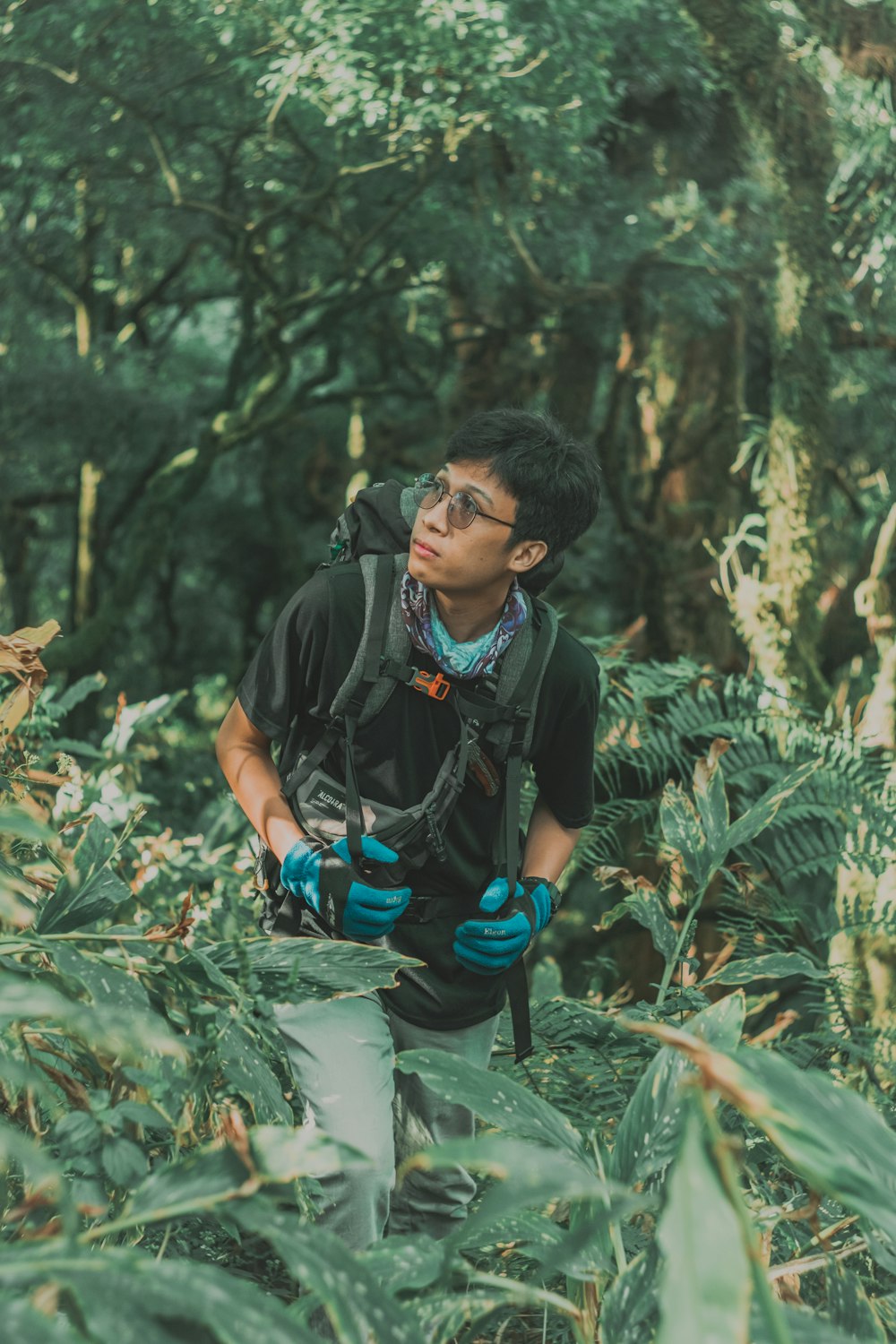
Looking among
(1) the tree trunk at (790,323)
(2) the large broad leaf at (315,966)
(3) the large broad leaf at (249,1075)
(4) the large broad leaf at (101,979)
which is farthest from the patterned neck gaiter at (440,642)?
(1) the tree trunk at (790,323)

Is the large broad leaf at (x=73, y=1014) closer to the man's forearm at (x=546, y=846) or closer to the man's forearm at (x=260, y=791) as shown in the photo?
the man's forearm at (x=260, y=791)

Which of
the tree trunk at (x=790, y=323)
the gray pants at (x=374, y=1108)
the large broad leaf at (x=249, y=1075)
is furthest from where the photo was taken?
the tree trunk at (x=790, y=323)

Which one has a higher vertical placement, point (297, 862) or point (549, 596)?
point (297, 862)

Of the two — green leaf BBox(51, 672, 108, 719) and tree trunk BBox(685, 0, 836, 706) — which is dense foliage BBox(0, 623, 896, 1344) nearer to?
green leaf BBox(51, 672, 108, 719)

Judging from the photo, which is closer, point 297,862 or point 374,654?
point 297,862

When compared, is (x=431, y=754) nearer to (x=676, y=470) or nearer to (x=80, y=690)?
(x=80, y=690)

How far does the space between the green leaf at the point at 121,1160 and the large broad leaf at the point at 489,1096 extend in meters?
0.30

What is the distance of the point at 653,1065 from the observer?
1.81 metres

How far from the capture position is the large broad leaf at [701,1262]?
894mm

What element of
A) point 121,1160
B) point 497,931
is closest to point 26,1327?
point 121,1160

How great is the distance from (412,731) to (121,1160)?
1.52 m

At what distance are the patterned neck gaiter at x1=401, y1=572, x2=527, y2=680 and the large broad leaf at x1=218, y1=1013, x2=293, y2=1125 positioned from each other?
1.23m

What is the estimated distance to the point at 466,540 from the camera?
111 inches

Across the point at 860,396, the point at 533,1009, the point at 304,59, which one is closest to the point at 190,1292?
the point at 533,1009
